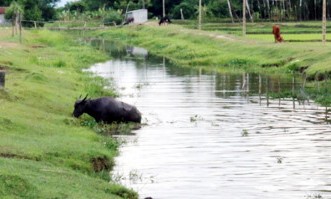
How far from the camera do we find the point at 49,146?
16547 mm

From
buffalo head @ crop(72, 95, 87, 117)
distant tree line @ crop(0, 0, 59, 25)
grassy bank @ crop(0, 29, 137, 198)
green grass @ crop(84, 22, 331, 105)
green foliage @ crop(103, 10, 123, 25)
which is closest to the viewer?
grassy bank @ crop(0, 29, 137, 198)

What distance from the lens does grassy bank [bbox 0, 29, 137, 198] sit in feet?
41.7

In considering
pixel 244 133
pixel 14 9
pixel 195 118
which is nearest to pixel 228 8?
pixel 14 9

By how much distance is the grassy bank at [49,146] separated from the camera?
12.7 metres

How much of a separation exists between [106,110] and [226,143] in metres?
4.03

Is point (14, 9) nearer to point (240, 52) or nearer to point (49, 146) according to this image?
point (240, 52)

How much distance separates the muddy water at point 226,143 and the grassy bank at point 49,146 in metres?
0.66

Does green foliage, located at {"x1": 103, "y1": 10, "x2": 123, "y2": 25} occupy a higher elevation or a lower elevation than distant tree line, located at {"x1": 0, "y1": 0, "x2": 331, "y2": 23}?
lower

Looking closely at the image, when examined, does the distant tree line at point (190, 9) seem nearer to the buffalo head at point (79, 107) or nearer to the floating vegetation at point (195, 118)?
the floating vegetation at point (195, 118)

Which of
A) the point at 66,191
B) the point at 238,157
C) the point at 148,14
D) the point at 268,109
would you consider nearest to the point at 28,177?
the point at 66,191

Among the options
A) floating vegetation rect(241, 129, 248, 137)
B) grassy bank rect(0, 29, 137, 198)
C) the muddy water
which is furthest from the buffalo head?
floating vegetation rect(241, 129, 248, 137)

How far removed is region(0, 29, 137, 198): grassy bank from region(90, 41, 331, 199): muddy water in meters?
0.66

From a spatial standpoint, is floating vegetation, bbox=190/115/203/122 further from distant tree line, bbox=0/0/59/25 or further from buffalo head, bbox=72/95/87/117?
distant tree line, bbox=0/0/59/25

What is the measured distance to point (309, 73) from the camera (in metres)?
35.0
